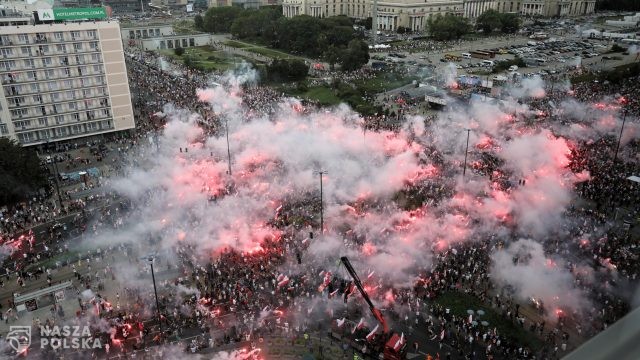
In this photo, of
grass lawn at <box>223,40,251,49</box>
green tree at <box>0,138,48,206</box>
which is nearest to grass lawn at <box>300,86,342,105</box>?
green tree at <box>0,138,48,206</box>

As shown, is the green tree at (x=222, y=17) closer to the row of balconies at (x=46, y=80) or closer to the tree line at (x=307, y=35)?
the tree line at (x=307, y=35)

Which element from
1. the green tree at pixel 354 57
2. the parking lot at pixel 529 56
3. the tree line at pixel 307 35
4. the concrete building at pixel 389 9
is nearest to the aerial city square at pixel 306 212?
the green tree at pixel 354 57

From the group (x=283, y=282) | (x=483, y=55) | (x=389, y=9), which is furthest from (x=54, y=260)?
(x=389, y=9)

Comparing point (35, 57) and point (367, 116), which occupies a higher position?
point (35, 57)

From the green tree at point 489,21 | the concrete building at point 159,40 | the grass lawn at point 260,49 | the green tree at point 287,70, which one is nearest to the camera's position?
the green tree at point 287,70

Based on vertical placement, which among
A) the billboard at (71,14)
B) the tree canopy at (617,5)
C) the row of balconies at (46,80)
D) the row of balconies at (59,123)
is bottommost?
the row of balconies at (59,123)

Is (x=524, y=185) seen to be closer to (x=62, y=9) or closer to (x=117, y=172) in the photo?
(x=117, y=172)

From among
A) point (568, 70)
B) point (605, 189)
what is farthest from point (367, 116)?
point (568, 70)
